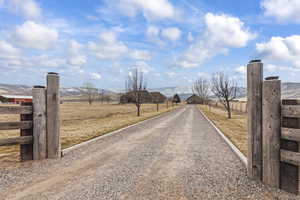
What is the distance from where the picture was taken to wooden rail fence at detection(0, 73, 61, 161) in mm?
4977

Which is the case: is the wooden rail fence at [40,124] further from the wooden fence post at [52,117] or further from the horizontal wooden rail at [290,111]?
the horizontal wooden rail at [290,111]

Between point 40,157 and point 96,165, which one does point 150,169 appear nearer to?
point 96,165

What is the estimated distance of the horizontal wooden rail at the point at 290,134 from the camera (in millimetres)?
3168

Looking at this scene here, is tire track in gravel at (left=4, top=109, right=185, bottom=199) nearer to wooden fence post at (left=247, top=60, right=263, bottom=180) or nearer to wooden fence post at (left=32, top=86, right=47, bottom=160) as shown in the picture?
wooden fence post at (left=32, top=86, right=47, bottom=160)

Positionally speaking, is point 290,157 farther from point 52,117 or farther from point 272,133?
point 52,117

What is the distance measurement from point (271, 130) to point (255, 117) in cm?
39

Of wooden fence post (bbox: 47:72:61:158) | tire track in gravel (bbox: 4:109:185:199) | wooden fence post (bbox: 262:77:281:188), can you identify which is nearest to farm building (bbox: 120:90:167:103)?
tire track in gravel (bbox: 4:109:185:199)

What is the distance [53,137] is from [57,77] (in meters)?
1.58

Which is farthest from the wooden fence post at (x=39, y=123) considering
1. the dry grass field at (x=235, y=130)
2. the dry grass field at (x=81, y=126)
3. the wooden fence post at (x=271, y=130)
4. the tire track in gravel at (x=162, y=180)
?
the dry grass field at (x=235, y=130)

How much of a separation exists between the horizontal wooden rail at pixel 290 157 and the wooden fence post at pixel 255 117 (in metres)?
0.43

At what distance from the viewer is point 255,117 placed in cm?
382

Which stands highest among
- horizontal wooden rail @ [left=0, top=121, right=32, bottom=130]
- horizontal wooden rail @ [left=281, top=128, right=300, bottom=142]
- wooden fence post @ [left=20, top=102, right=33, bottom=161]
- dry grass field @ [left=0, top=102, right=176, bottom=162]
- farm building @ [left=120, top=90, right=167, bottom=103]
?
farm building @ [left=120, top=90, right=167, bottom=103]

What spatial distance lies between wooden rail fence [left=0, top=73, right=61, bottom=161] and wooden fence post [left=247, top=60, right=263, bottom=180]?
460 cm

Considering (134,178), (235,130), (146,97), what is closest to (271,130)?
(134,178)
